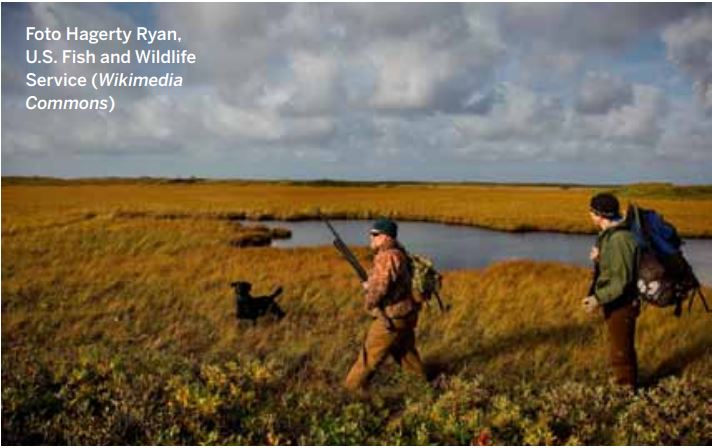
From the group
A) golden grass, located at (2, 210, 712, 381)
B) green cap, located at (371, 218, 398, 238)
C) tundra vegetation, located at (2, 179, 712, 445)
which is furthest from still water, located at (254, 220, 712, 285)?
green cap, located at (371, 218, 398, 238)

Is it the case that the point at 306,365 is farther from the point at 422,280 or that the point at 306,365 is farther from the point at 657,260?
the point at 657,260

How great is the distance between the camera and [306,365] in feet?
34.2

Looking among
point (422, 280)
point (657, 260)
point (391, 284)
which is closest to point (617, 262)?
point (657, 260)

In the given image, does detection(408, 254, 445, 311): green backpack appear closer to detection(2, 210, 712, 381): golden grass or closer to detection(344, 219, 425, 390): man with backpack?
detection(344, 219, 425, 390): man with backpack

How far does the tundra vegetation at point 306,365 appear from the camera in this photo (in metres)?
7.71

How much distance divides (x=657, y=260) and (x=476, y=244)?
30.1 m

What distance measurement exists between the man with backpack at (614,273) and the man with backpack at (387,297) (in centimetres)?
198

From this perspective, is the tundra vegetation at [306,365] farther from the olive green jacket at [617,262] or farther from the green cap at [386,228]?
the green cap at [386,228]

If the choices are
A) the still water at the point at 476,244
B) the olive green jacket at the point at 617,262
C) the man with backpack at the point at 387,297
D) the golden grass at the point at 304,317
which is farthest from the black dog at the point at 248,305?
the still water at the point at 476,244

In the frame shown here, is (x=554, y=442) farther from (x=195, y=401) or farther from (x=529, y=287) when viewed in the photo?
(x=529, y=287)

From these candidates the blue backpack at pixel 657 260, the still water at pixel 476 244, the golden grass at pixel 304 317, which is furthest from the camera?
the still water at pixel 476 244

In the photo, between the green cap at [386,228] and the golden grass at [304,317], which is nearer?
the green cap at [386,228]

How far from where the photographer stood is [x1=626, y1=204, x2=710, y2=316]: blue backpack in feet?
26.2

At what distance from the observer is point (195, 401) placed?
8.13 metres
